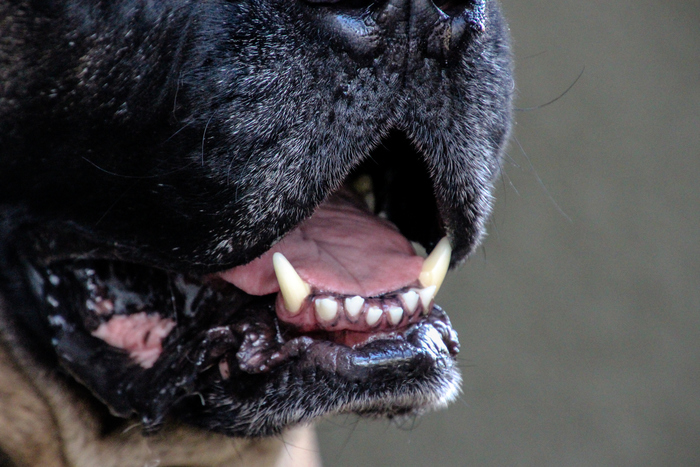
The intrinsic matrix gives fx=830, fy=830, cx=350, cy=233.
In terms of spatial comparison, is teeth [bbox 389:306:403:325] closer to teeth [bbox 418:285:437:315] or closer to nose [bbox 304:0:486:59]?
teeth [bbox 418:285:437:315]

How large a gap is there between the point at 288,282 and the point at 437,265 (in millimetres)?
319

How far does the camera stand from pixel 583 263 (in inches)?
147

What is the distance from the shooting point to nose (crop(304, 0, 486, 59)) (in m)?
1.32

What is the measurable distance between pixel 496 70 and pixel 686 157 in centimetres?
254

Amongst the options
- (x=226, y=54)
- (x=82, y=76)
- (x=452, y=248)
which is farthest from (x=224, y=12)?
(x=452, y=248)

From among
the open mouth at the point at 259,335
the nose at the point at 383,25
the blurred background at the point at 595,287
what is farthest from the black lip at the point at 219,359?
the blurred background at the point at 595,287

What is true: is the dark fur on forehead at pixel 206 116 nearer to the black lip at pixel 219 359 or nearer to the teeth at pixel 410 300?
the black lip at pixel 219 359

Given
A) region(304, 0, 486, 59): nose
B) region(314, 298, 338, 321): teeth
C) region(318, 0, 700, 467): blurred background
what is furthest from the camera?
region(318, 0, 700, 467): blurred background

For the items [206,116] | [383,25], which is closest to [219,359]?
[206,116]

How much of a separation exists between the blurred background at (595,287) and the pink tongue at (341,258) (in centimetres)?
201

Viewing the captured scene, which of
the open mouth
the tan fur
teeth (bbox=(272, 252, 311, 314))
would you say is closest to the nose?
the open mouth

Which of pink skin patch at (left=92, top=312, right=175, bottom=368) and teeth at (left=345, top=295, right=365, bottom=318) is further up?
teeth at (left=345, top=295, right=365, bottom=318)

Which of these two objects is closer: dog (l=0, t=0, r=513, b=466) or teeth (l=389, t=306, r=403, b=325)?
dog (l=0, t=0, r=513, b=466)

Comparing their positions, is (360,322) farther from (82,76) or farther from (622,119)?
(622,119)
